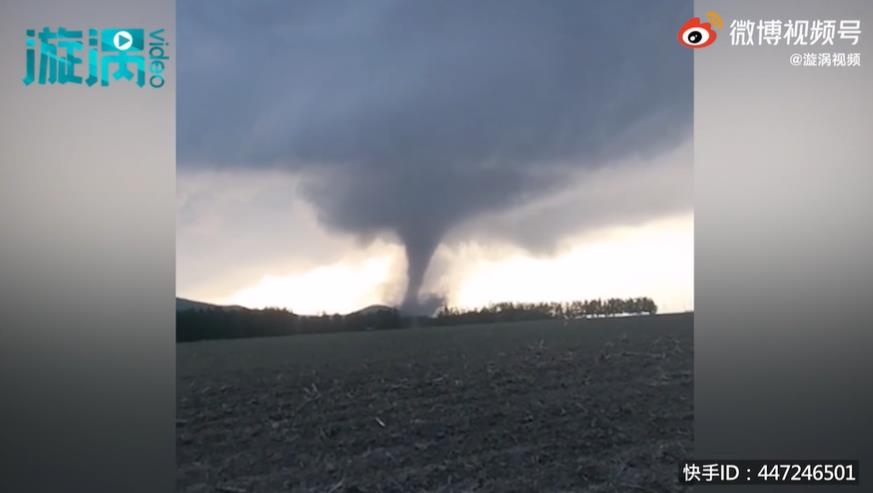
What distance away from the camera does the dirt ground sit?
183 inches

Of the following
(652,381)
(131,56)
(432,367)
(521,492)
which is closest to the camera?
(131,56)

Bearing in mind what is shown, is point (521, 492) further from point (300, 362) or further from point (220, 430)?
point (300, 362)

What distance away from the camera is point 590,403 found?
586cm

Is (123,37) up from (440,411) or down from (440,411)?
up

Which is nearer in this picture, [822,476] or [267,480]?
[822,476]

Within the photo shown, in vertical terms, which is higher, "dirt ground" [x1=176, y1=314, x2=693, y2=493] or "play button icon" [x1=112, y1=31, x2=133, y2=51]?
"play button icon" [x1=112, y1=31, x2=133, y2=51]

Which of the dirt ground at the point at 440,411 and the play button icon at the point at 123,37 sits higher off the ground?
the play button icon at the point at 123,37

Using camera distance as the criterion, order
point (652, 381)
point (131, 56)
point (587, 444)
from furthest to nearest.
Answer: point (652, 381) < point (587, 444) < point (131, 56)

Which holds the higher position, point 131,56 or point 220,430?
point 131,56

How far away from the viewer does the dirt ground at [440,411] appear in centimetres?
466

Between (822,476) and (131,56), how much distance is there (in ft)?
18.1

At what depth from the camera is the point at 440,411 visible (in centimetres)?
569

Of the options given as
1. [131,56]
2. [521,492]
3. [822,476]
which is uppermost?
[131,56]

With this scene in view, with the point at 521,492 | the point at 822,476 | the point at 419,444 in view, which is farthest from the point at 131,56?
the point at 822,476
